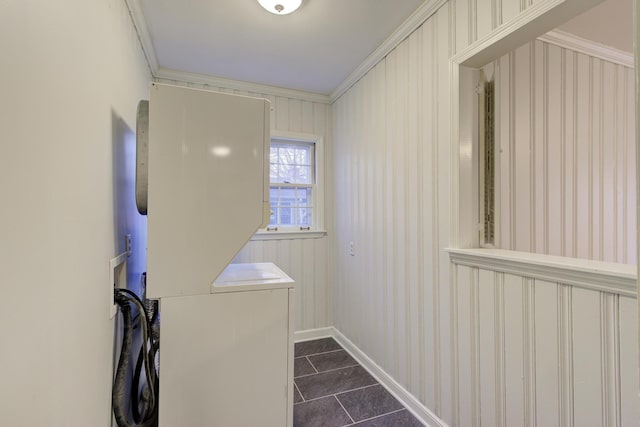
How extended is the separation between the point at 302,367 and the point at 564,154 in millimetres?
2642

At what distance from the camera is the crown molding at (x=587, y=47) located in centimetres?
196

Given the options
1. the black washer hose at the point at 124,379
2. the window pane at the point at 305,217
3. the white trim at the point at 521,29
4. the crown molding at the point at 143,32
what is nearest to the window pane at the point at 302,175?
the window pane at the point at 305,217

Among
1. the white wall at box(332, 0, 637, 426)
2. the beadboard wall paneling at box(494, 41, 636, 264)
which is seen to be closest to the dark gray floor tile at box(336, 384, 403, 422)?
the white wall at box(332, 0, 637, 426)

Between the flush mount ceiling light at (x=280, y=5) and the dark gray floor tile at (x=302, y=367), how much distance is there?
2.57 m

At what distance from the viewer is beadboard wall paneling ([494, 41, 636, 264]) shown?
178 cm

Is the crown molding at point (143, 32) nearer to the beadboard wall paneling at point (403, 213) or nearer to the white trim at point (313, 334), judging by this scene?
the beadboard wall paneling at point (403, 213)

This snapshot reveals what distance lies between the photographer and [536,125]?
188 centimetres

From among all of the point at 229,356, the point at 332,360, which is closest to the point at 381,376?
the point at 332,360

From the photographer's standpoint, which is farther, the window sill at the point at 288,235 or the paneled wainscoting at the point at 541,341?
the window sill at the point at 288,235

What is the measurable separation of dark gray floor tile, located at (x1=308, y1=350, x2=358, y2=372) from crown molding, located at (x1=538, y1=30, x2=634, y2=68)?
114 inches

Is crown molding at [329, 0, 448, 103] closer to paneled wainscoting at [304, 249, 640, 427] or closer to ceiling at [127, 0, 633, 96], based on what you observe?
ceiling at [127, 0, 633, 96]

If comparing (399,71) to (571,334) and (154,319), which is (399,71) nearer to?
(571,334)

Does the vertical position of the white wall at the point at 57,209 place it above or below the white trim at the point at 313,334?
above

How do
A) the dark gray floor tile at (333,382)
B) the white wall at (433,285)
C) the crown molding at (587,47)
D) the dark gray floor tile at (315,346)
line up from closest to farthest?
the white wall at (433,285) → the crown molding at (587,47) → the dark gray floor tile at (333,382) → the dark gray floor tile at (315,346)
